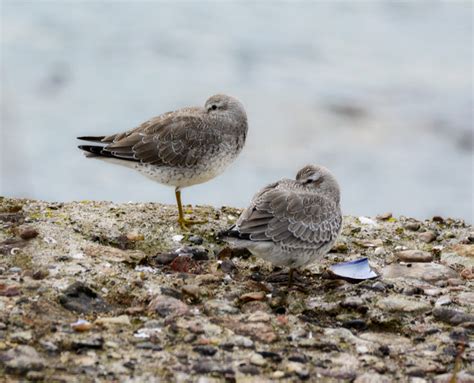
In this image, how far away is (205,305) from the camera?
258 inches

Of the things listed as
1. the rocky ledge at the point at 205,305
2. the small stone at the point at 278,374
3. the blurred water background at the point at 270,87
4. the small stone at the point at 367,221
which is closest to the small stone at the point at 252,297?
the rocky ledge at the point at 205,305

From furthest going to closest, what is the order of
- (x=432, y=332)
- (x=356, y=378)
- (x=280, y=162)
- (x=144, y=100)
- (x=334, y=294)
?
(x=144, y=100), (x=280, y=162), (x=334, y=294), (x=432, y=332), (x=356, y=378)

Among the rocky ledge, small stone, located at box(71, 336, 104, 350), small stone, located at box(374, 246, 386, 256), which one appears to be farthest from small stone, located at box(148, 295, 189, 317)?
small stone, located at box(374, 246, 386, 256)

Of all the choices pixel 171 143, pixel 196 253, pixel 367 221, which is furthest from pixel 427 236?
pixel 171 143

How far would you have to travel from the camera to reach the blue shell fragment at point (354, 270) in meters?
7.26

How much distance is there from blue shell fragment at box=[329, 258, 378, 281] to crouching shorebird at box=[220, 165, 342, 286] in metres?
0.20

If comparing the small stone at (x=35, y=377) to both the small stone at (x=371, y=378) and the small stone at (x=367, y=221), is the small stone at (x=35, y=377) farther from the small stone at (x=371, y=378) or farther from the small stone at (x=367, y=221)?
the small stone at (x=367, y=221)

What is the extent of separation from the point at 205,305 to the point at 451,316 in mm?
1641

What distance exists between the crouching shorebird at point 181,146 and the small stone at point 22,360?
3.09m

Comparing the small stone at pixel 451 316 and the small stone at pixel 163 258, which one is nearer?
the small stone at pixel 451 316

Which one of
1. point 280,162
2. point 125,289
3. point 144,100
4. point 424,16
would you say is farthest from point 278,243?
point 424,16

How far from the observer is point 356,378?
5727mm

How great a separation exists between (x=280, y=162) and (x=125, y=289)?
20.1ft

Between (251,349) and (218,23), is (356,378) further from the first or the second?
(218,23)
